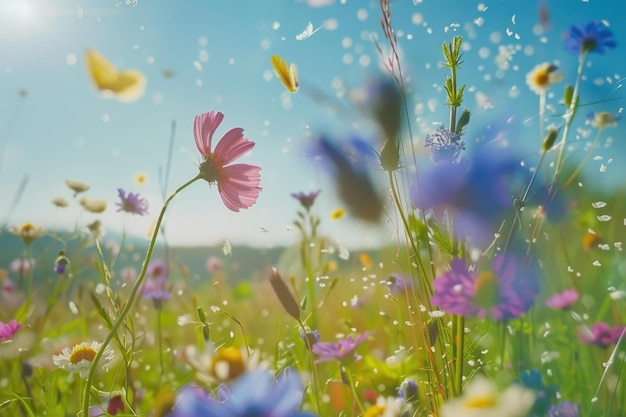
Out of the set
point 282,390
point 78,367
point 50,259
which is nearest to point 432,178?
point 282,390

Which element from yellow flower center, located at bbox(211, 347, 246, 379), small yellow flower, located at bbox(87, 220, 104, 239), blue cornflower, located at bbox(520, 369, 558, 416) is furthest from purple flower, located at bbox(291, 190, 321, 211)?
yellow flower center, located at bbox(211, 347, 246, 379)

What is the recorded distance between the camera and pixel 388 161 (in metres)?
0.43

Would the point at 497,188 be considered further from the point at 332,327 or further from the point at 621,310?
the point at 332,327

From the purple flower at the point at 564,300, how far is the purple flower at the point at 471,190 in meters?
0.23

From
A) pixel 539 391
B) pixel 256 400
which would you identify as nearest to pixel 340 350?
pixel 539 391

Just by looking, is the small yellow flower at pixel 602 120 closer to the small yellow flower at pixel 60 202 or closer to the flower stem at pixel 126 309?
the flower stem at pixel 126 309

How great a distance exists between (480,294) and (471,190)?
0.08m

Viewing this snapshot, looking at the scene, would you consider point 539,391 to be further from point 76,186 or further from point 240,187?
point 76,186

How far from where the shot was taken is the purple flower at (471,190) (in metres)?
0.41

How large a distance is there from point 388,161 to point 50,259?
83cm

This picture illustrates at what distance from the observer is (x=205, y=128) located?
0.44m

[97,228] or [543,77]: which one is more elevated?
[543,77]

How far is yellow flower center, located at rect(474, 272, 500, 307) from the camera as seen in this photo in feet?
1.19

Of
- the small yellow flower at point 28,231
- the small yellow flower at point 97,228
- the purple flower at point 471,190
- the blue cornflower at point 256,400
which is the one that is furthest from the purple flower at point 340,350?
the small yellow flower at point 28,231
